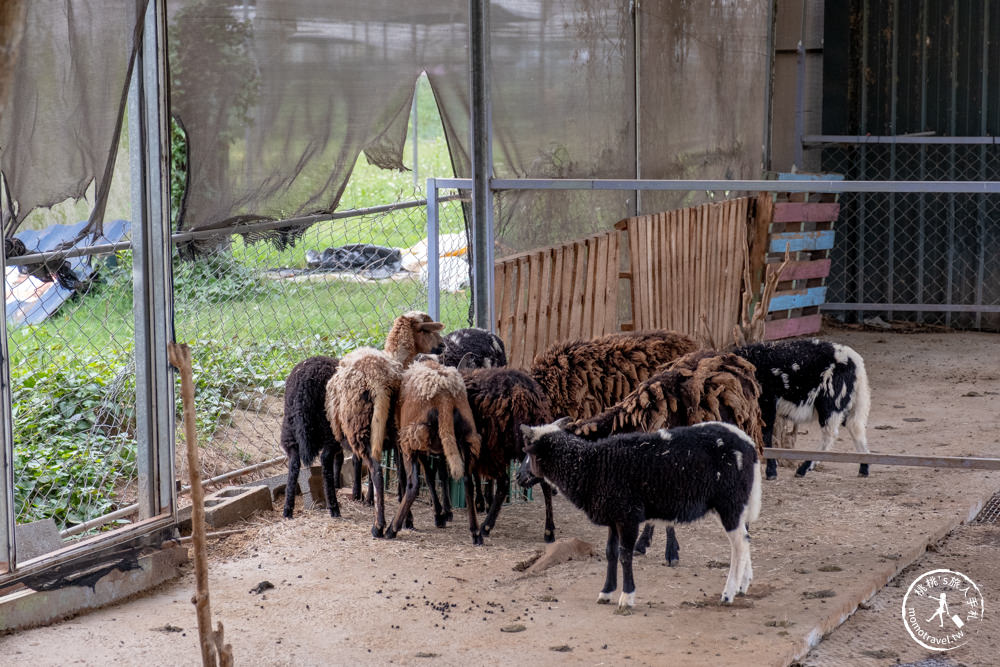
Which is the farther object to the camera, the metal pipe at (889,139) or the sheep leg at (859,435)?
the metal pipe at (889,139)

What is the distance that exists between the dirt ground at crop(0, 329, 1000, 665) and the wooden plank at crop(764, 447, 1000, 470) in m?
0.45

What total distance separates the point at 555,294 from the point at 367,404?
1.96 metres

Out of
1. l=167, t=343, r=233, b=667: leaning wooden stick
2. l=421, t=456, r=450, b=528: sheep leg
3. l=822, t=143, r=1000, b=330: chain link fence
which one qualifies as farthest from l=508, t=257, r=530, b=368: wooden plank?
l=822, t=143, r=1000, b=330: chain link fence

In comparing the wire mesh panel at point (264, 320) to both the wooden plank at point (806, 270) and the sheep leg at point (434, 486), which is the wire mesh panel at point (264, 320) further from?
the wooden plank at point (806, 270)

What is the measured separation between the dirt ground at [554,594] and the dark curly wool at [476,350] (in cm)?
95

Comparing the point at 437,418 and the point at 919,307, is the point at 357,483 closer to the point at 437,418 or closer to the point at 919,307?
the point at 437,418

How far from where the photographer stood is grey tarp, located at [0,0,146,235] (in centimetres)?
466

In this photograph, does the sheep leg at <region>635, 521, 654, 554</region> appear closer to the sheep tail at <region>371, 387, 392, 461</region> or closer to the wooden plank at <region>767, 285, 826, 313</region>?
the sheep tail at <region>371, 387, 392, 461</region>

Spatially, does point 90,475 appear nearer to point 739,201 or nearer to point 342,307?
point 342,307

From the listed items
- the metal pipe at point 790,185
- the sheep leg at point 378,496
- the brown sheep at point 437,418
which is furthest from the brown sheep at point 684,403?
the sheep leg at point 378,496

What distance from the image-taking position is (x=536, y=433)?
521cm

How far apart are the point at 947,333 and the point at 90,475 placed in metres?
10.2

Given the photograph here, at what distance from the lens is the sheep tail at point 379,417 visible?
6074 millimetres

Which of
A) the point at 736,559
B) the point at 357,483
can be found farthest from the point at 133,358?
the point at 736,559
